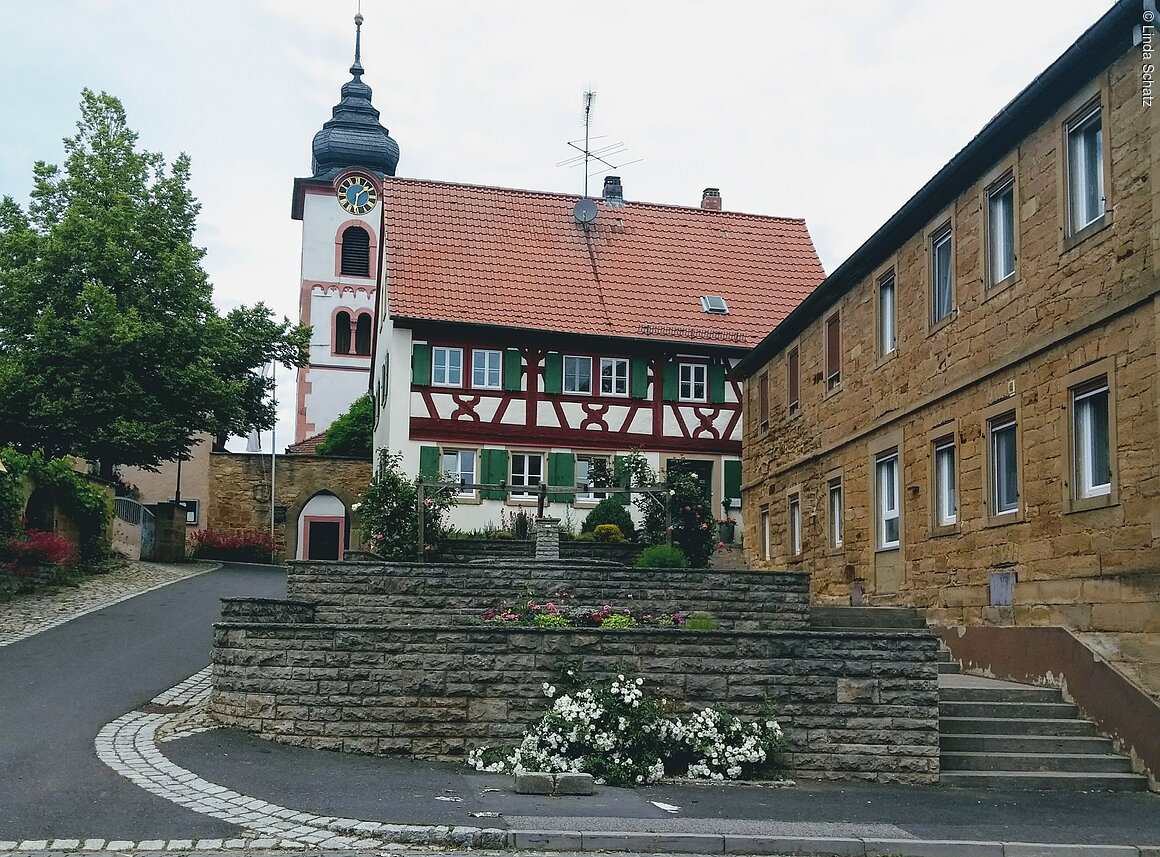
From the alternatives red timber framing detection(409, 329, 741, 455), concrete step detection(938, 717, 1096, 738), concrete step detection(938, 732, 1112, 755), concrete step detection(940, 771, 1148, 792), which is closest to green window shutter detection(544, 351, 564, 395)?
red timber framing detection(409, 329, 741, 455)

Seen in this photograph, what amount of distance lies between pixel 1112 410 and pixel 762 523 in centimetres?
1467

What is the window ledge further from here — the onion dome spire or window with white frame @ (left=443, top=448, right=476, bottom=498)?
the onion dome spire

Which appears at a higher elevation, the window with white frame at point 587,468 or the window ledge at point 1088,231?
the window ledge at point 1088,231

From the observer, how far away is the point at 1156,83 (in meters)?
12.3

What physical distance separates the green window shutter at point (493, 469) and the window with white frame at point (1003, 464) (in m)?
17.2

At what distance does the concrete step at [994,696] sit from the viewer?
1321 centimetres

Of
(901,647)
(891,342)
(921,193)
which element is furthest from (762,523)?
(901,647)

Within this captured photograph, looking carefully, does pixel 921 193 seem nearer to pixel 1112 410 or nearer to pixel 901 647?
pixel 1112 410

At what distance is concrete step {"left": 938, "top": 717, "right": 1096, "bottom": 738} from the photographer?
12594 mm

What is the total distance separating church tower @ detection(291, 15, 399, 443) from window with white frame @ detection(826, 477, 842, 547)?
1364 inches

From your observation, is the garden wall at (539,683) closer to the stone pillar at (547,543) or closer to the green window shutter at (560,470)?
the stone pillar at (547,543)

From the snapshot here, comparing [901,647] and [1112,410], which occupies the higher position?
[1112,410]

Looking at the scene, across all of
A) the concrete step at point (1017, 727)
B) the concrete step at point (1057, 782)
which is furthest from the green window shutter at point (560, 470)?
the concrete step at point (1057, 782)

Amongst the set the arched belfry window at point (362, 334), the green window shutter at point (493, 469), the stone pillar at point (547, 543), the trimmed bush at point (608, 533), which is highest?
the arched belfry window at point (362, 334)
